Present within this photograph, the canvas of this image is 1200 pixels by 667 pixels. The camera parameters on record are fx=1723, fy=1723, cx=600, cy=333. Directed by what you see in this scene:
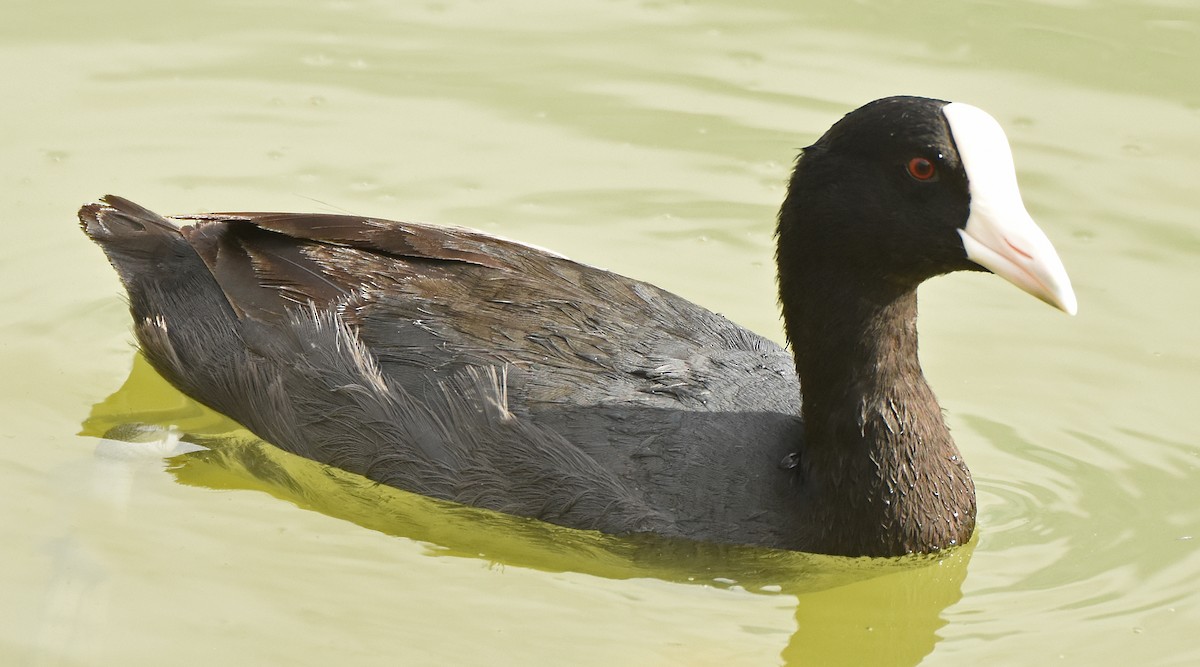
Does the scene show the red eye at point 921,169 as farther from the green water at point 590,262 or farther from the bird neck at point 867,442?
the green water at point 590,262

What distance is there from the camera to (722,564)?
17.3ft

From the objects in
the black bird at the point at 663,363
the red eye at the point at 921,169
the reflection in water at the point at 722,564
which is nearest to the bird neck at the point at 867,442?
the black bird at the point at 663,363

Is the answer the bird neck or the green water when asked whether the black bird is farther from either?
the green water

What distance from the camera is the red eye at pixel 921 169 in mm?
4922

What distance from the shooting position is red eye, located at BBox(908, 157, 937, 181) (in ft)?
16.1

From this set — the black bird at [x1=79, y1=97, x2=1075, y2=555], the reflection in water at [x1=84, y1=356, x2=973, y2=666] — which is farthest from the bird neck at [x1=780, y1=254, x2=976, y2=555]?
the reflection in water at [x1=84, y1=356, x2=973, y2=666]

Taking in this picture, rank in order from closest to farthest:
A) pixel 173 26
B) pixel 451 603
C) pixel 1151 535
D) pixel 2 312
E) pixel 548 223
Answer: pixel 451 603
pixel 1151 535
pixel 2 312
pixel 548 223
pixel 173 26

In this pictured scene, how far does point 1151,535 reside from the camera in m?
5.48

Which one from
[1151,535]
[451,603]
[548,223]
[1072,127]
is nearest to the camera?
[451,603]

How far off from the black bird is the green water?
6.7 inches

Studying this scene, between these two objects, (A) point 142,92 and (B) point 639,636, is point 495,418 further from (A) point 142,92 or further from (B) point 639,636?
(A) point 142,92

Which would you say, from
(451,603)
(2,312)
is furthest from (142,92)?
(451,603)

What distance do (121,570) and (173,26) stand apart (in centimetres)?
409

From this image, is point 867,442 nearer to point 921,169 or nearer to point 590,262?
point 921,169
